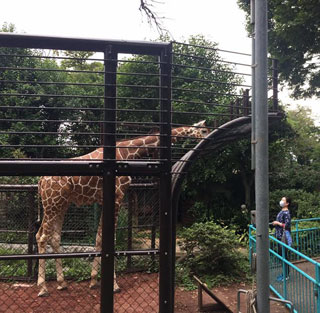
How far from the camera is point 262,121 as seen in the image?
6.98 feet

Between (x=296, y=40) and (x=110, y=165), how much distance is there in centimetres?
1075

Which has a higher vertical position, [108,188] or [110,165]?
[110,165]

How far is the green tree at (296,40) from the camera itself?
10.2 m

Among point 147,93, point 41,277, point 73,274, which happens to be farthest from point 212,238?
point 147,93

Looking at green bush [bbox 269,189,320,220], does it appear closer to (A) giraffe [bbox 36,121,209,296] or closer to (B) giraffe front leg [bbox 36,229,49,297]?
(A) giraffe [bbox 36,121,209,296]

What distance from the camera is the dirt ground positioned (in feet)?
13.8

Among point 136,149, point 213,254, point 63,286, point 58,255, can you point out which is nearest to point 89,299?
point 63,286

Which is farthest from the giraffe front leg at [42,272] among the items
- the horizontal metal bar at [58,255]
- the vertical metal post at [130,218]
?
the horizontal metal bar at [58,255]

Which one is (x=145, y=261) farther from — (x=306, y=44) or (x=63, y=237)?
(x=306, y=44)

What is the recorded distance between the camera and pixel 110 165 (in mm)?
2428

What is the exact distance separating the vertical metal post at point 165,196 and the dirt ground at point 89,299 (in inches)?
73.2

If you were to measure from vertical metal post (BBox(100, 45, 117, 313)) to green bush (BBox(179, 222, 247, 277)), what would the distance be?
4.28 meters

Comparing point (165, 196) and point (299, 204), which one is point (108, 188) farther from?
point (299, 204)

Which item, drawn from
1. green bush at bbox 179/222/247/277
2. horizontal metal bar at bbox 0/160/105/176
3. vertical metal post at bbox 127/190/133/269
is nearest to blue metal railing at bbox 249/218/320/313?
green bush at bbox 179/222/247/277
